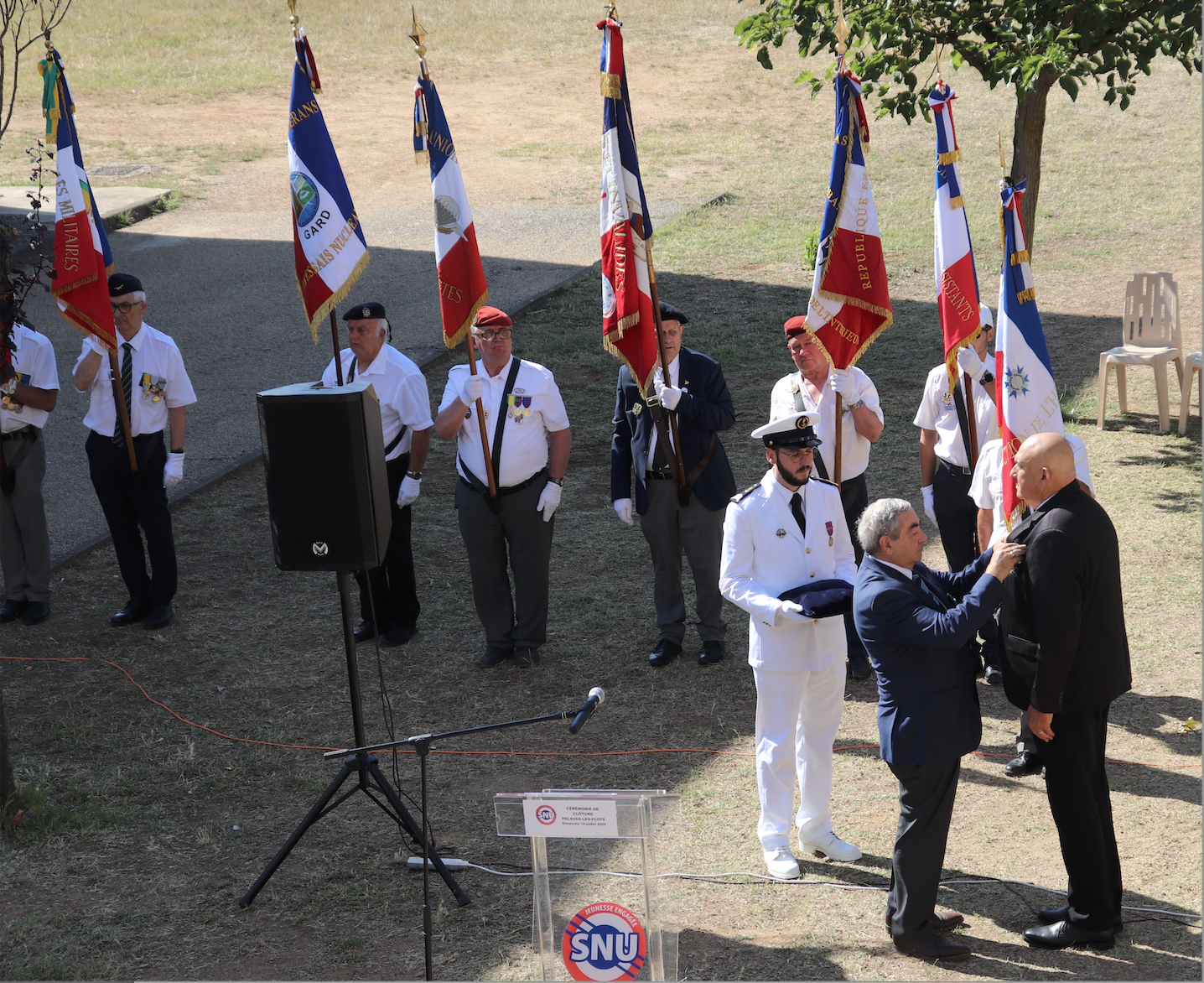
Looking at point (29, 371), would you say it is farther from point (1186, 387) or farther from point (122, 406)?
point (1186, 387)

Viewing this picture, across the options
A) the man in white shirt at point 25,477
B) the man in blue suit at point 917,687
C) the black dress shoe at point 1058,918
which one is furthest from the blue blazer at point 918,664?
the man in white shirt at point 25,477

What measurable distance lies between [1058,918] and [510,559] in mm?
4066

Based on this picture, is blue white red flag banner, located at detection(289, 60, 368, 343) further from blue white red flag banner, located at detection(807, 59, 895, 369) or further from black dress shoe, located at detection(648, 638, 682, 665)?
black dress shoe, located at detection(648, 638, 682, 665)

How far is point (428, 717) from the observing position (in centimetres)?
731

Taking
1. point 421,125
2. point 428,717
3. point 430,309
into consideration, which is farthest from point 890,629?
point 430,309

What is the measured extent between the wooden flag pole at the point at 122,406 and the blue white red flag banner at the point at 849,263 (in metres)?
4.49

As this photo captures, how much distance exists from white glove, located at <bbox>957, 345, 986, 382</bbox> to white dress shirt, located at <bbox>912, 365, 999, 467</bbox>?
0.05 m

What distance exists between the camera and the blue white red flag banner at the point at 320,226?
641cm

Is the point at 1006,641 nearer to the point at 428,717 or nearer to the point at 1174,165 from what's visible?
the point at 428,717

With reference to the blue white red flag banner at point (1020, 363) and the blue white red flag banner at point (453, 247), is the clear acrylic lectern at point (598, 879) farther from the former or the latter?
the blue white red flag banner at point (453, 247)

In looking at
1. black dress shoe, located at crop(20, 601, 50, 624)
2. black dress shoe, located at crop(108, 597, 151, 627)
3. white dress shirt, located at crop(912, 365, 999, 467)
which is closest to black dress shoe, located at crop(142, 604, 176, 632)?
black dress shoe, located at crop(108, 597, 151, 627)

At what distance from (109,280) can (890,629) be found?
19.6 ft

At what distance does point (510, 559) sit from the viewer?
8.02 m

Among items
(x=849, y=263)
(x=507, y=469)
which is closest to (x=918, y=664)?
(x=849, y=263)
